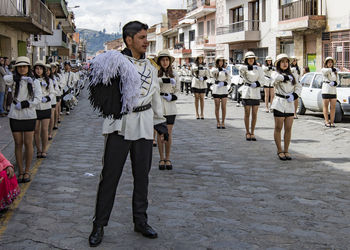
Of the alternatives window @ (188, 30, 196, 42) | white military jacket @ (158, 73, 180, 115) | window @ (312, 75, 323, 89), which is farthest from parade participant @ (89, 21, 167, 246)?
window @ (188, 30, 196, 42)

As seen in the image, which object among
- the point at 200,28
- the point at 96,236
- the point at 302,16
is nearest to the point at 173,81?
the point at 96,236

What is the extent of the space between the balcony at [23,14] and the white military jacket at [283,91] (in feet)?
43.8

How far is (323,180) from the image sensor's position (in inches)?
285

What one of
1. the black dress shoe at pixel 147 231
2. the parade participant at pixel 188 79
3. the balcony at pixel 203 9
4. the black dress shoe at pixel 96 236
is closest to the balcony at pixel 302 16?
the parade participant at pixel 188 79

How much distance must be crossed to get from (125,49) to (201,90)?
10690mm

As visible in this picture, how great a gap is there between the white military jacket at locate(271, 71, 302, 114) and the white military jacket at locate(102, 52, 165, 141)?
434cm

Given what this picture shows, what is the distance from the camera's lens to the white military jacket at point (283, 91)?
28.7 feet

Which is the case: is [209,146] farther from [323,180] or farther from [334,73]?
[334,73]

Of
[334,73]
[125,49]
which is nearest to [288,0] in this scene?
[334,73]

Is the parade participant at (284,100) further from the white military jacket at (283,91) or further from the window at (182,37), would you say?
the window at (182,37)

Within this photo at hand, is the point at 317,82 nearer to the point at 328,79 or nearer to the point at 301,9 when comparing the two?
the point at 328,79

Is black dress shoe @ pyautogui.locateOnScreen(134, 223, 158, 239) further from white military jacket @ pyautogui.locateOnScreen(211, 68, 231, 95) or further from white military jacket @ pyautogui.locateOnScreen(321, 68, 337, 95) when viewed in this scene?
white military jacket @ pyautogui.locateOnScreen(321, 68, 337, 95)

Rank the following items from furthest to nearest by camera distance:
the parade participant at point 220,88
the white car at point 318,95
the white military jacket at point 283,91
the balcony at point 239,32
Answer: the balcony at point 239,32
the white car at point 318,95
the parade participant at point 220,88
the white military jacket at point 283,91

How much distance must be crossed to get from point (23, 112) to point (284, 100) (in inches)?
172
